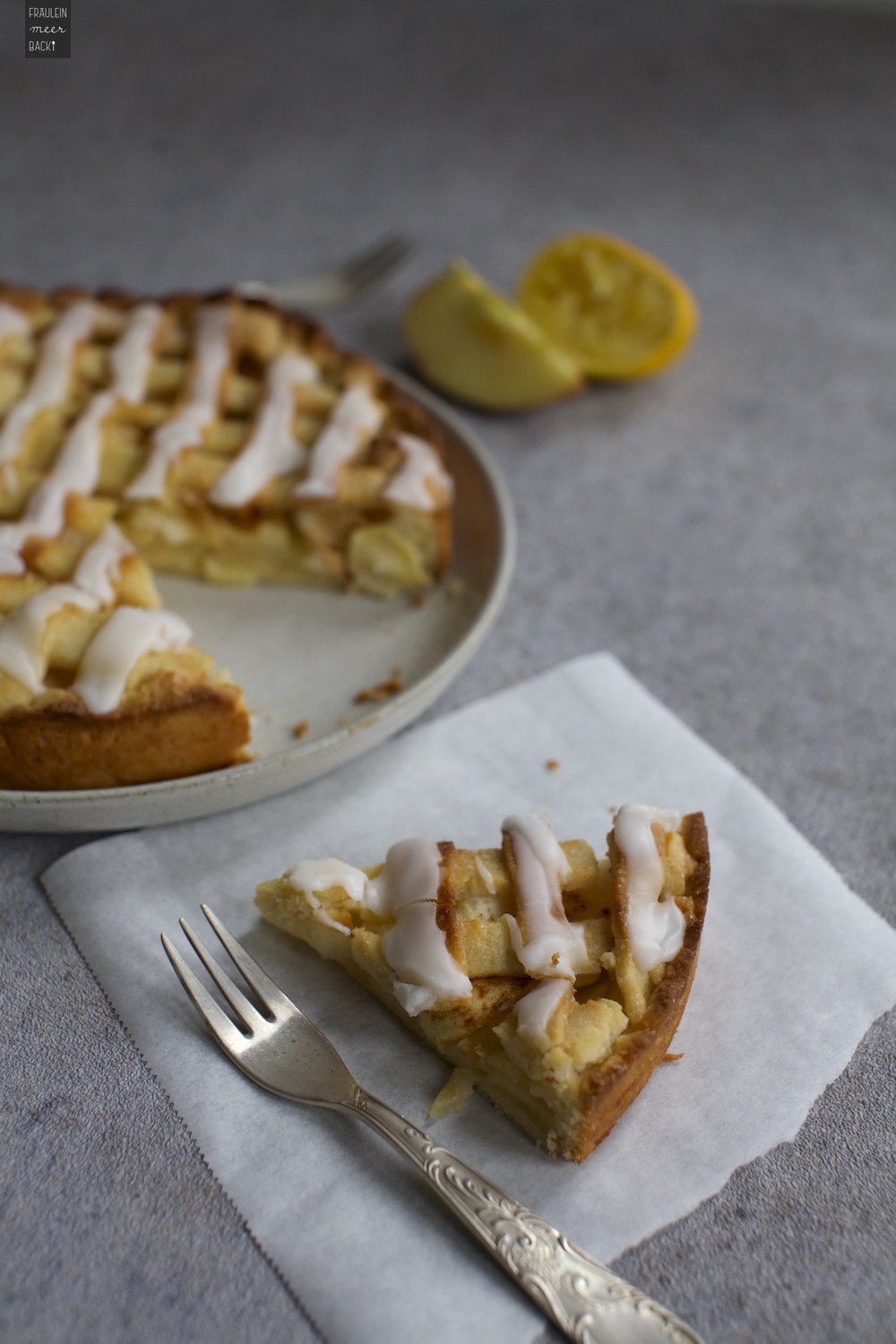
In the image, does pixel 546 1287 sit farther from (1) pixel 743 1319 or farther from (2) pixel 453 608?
(2) pixel 453 608

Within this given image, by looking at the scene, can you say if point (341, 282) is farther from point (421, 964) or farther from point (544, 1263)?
point (544, 1263)

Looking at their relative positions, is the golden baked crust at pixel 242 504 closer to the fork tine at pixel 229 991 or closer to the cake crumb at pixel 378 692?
the cake crumb at pixel 378 692

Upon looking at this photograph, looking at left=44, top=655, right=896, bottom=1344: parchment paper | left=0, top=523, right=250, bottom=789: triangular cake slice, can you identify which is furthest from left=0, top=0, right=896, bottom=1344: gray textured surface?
left=0, top=523, right=250, bottom=789: triangular cake slice

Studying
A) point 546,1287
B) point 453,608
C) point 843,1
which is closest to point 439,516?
point 453,608

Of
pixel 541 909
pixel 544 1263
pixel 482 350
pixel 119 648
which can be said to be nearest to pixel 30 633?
pixel 119 648

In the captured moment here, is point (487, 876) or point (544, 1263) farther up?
point (487, 876)

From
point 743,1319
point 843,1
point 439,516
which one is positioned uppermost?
point 843,1

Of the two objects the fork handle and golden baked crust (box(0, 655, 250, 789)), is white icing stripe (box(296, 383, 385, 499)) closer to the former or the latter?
golden baked crust (box(0, 655, 250, 789))
